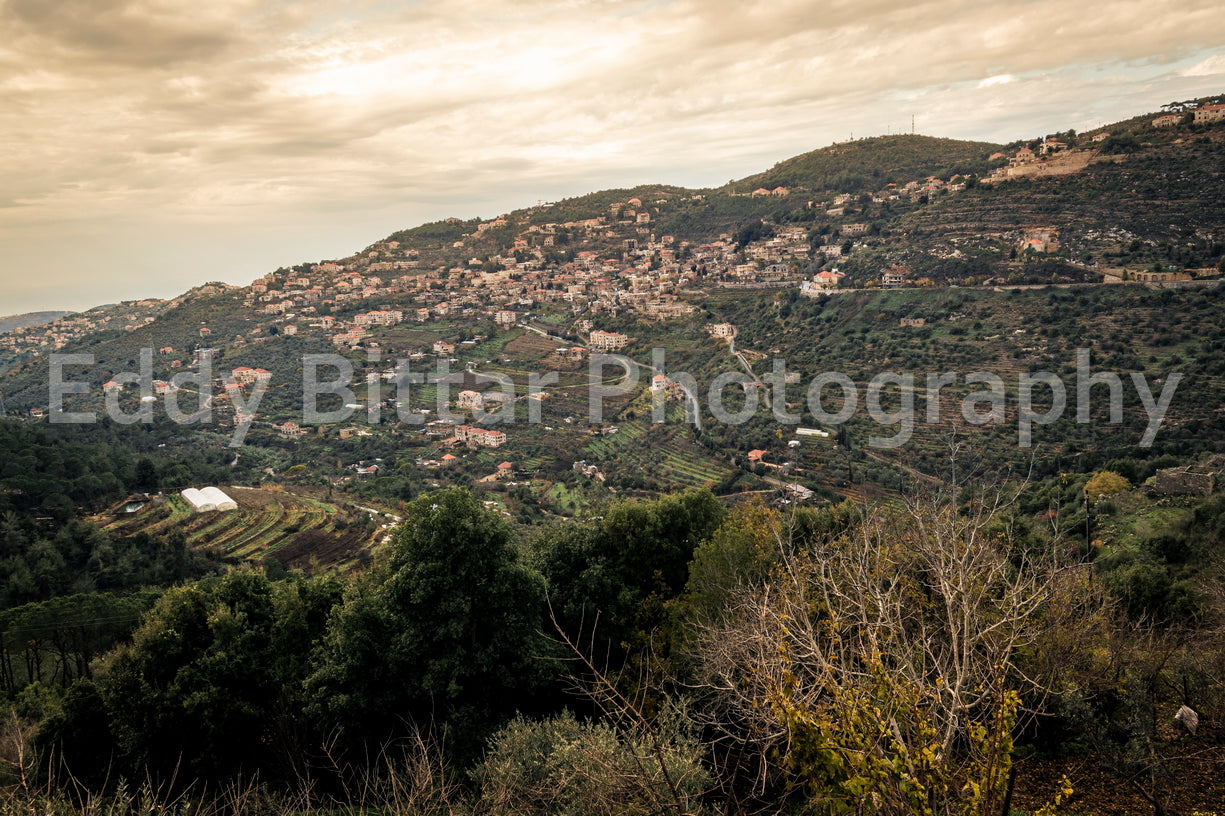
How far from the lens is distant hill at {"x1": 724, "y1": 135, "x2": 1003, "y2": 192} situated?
60.0m

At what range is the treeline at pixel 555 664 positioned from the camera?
6.04m

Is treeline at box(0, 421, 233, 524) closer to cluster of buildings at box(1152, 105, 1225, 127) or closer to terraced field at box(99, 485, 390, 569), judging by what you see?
terraced field at box(99, 485, 390, 569)

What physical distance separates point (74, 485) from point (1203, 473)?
37.2 metres

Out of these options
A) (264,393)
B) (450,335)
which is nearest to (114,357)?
(264,393)

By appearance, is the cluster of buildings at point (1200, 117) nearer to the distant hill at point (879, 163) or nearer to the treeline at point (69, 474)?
the distant hill at point (879, 163)

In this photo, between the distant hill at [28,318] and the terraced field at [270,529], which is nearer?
the terraced field at [270,529]

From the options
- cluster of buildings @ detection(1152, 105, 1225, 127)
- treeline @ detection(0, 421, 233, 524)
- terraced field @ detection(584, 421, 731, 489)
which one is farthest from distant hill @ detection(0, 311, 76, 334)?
cluster of buildings @ detection(1152, 105, 1225, 127)

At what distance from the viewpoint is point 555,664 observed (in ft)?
31.9

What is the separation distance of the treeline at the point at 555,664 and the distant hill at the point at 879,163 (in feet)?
176

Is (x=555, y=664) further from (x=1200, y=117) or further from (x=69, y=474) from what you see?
(x=1200, y=117)

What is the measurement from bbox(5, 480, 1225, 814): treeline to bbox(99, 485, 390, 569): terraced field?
9844 mm

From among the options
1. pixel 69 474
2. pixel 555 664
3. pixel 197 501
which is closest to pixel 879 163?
pixel 197 501

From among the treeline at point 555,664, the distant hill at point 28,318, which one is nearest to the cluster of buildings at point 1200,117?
the treeline at point 555,664

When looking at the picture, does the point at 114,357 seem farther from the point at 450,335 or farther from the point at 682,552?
the point at 682,552
